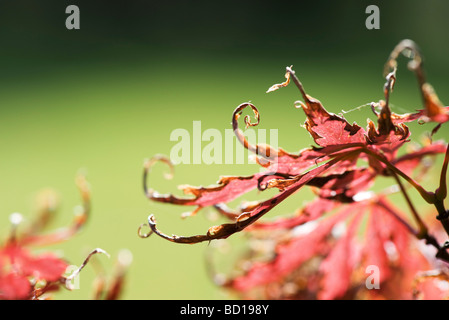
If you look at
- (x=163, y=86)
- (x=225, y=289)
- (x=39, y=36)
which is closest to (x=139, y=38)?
(x=39, y=36)

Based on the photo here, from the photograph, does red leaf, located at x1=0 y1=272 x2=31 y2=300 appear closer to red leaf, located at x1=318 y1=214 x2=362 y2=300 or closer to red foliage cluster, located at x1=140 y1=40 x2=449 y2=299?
red foliage cluster, located at x1=140 y1=40 x2=449 y2=299

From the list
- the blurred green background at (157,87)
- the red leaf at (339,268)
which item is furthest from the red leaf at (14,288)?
the blurred green background at (157,87)

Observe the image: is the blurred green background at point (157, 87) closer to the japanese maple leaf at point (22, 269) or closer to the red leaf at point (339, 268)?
the red leaf at point (339, 268)

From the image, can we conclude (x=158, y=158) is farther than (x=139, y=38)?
No

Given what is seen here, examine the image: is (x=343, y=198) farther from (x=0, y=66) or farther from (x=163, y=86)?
(x=0, y=66)

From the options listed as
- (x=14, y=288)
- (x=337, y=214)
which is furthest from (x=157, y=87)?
(x=14, y=288)

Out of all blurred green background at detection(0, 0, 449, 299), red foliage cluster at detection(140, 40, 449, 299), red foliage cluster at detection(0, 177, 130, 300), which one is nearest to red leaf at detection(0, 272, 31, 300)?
red foliage cluster at detection(0, 177, 130, 300)
